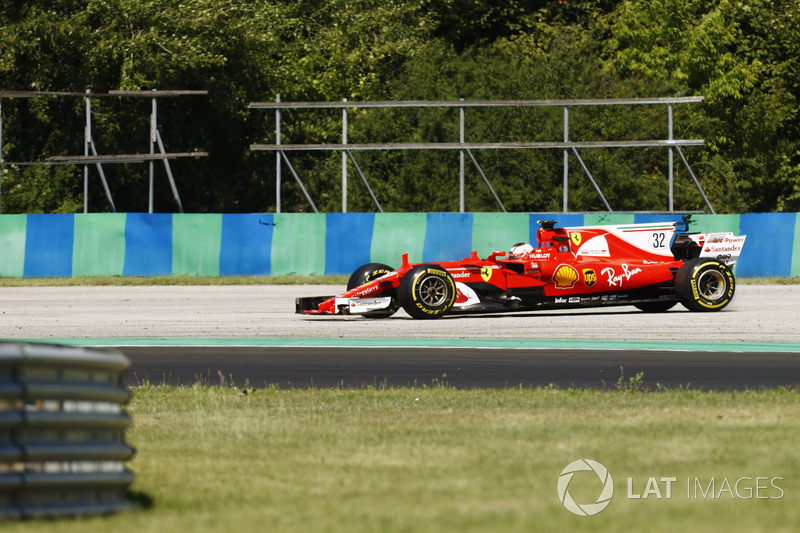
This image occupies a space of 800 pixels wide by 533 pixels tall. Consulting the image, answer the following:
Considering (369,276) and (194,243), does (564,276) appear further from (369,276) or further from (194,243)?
(194,243)

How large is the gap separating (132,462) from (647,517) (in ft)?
9.49

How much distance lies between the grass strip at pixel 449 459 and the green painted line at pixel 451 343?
371 cm

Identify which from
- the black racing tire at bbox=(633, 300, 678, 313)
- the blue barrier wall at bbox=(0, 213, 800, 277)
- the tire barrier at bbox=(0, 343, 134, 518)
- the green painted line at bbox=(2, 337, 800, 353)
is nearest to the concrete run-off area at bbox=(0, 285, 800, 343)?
the black racing tire at bbox=(633, 300, 678, 313)

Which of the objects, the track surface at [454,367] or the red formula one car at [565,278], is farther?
the red formula one car at [565,278]

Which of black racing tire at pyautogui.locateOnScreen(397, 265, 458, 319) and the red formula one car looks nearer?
black racing tire at pyautogui.locateOnScreen(397, 265, 458, 319)

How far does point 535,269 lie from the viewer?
16.8 meters

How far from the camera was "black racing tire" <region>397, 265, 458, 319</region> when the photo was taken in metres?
16.2

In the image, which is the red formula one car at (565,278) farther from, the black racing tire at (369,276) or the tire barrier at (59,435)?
the tire barrier at (59,435)

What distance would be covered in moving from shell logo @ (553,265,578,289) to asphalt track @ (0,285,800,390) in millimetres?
538

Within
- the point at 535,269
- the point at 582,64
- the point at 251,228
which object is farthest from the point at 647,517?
the point at 582,64

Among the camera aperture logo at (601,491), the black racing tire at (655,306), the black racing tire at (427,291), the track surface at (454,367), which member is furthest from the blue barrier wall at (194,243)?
the camera aperture logo at (601,491)

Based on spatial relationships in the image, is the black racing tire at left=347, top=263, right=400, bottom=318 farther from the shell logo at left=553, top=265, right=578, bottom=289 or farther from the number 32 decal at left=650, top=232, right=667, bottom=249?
the number 32 decal at left=650, top=232, right=667, bottom=249

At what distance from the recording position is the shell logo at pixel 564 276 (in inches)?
663

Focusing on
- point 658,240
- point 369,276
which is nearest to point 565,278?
point 658,240
